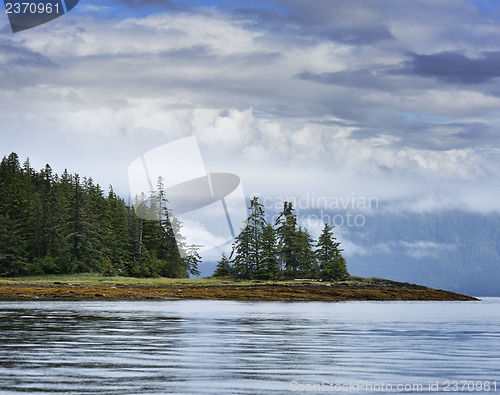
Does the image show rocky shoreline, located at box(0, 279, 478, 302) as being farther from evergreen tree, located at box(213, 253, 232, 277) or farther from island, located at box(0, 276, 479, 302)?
evergreen tree, located at box(213, 253, 232, 277)

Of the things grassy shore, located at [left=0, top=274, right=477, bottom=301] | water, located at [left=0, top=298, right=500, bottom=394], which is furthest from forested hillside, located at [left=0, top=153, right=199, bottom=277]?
water, located at [left=0, top=298, right=500, bottom=394]

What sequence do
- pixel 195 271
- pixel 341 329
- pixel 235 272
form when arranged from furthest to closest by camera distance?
1. pixel 195 271
2. pixel 235 272
3. pixel 341 329

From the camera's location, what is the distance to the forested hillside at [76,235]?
11512 centimetres

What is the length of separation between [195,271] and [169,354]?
12019cm

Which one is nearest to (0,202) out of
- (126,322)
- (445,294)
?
(445,294)

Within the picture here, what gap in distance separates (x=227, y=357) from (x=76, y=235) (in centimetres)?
9647

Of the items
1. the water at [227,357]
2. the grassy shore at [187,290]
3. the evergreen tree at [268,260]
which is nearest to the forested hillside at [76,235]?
the grassy shore at [187,290]

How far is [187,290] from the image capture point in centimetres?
9181

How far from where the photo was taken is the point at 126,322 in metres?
42.7

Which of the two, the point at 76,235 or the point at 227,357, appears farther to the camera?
the point at 76,235

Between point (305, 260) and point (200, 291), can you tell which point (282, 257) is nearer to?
point (305, 260)

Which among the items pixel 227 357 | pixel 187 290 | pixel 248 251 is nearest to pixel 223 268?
pixel 248 251

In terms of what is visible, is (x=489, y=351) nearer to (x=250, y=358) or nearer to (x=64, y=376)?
(x=250, y=358)

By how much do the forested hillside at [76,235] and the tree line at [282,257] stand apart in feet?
51.8
